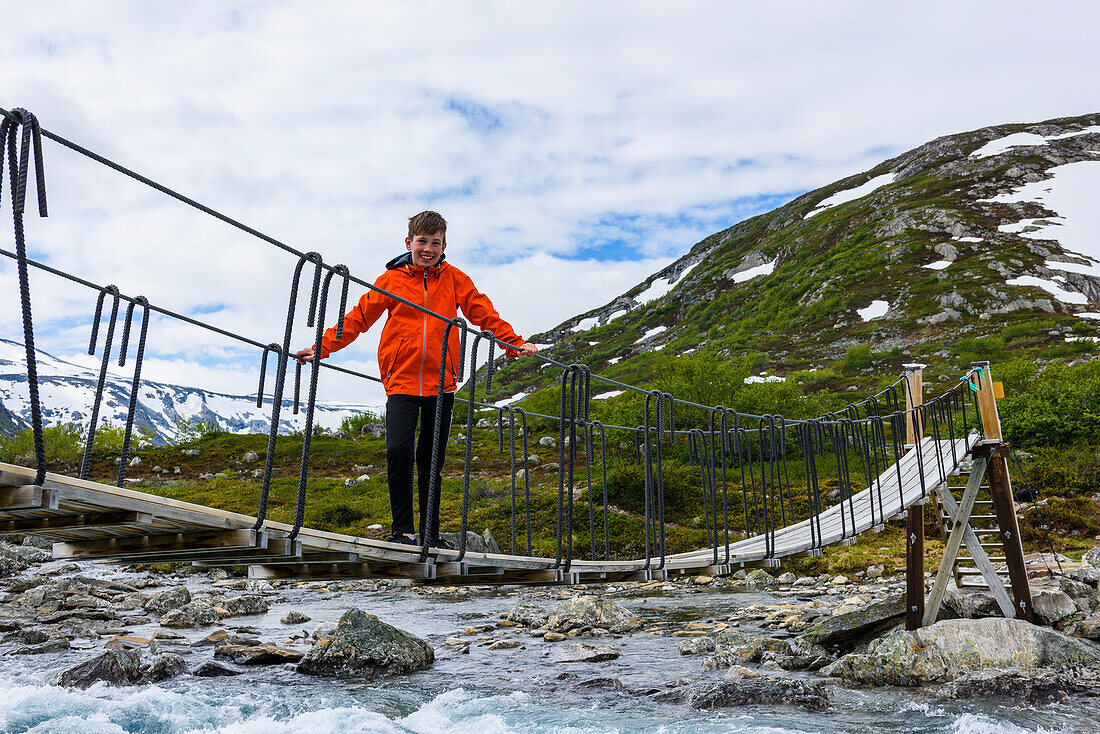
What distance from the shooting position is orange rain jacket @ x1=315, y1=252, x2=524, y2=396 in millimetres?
4141

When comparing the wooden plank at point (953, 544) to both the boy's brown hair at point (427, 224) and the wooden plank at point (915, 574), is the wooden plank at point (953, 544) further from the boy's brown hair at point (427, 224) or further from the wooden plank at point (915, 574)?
the boy's brown hair at point (427, 224)

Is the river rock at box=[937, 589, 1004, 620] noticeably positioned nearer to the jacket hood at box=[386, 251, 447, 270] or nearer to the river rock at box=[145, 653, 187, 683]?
the jacket hood at box=[386, 251, 447, 270]

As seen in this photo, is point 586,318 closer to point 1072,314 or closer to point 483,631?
point 1072,314

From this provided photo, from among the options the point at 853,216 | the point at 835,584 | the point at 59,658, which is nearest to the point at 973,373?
the point at 835,584

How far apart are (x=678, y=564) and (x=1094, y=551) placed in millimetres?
7137

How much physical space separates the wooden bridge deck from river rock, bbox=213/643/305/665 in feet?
12.2

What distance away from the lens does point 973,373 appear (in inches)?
311

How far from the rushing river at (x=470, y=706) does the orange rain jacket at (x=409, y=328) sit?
10.2ft

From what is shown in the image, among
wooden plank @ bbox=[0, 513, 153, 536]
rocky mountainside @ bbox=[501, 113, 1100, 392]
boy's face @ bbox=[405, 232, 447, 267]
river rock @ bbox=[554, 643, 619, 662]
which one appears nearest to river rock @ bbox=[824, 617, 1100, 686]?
river rock @ bbox=[554, 643, 619, 662]

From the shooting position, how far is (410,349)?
13.6 feet

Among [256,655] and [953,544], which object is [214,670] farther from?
[953,544]

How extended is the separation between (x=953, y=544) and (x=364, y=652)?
585 centimetres

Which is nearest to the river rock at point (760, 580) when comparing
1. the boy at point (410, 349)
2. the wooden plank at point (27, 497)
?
the boy at point (410, 349)

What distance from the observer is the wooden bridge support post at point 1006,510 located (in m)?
7.30
